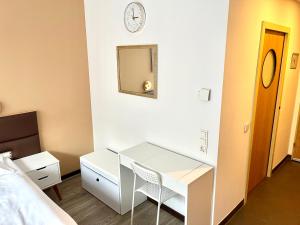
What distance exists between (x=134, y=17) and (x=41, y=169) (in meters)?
1.91

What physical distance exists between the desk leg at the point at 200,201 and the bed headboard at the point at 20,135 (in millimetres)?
1964

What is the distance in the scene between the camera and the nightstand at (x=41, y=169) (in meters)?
2.50

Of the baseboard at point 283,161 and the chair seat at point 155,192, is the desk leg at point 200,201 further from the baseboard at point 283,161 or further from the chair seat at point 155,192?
the baseboard at point 283,161

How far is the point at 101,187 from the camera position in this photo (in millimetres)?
2689

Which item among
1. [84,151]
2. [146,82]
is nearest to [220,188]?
[146,82]

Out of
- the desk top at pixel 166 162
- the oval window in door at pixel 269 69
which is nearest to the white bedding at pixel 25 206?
the desk top at pixel 166 162

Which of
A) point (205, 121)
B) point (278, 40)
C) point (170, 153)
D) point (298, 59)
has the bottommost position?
point (170, 153)

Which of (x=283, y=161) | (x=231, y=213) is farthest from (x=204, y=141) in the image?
(x=283, y=161)

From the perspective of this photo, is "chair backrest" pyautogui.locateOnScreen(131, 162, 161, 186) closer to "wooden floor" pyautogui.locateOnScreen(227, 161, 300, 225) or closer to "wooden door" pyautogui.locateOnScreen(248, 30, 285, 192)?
"wooden floor" pyautogui.locateOnScreen(227, 161, 300, 225)

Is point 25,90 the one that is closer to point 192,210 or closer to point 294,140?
point 192,210

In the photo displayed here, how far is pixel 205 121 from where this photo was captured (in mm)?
2033

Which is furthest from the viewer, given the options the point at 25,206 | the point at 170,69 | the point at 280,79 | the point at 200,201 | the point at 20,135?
the point at 280,79

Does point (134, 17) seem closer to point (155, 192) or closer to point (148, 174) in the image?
point (148, 174)

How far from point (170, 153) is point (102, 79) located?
4.55 feet
